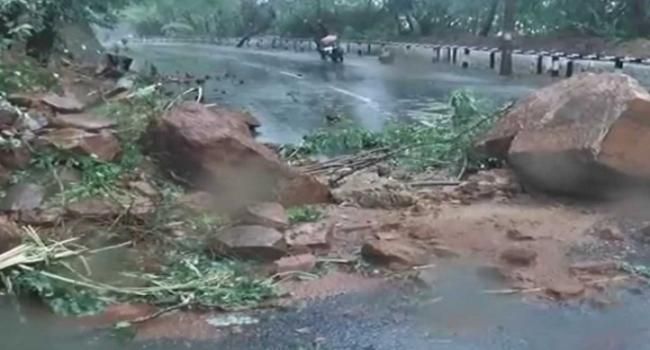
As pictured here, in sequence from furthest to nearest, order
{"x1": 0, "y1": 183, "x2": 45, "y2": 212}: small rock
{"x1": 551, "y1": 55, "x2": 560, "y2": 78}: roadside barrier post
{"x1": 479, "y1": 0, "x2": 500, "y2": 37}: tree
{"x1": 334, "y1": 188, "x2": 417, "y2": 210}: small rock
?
{"x1": 479, "y1": 0, "x2": 500, "y2": 37}: tree
{"x1": 551, "y1": 55, "x2": 560, "y2": 78}: roadside barrier post
{"x1": 334, "y1": 188, "x2": 417, "y2": 210}: small rock
{"x1": 0, "y1": 183, "x2": 45, "y2": 212}: small rock

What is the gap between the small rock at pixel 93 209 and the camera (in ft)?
22.9

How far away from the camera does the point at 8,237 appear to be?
6.18 meters

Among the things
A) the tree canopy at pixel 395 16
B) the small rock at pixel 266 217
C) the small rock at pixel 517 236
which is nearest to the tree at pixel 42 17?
the small rock at pixel 266 217

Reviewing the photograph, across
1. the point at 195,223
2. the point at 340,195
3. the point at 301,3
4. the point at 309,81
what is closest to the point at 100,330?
the point at 195,223

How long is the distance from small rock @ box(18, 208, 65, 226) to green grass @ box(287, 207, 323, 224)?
6.09 feet

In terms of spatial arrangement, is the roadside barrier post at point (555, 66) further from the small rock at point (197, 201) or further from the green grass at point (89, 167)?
the small rock at point (197, 201)

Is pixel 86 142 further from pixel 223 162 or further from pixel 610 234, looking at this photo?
pixel 610 234

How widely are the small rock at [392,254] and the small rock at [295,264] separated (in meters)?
0.41

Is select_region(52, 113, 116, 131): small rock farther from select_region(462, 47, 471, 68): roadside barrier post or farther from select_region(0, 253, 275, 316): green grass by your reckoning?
select_region(462, 47, 471, 68): roadside barrier post

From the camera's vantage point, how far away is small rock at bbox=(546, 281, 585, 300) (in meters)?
5.98

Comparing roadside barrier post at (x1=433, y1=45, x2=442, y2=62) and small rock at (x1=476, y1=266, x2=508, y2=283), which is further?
roadside barrier post at (x1=433, y1=45, x2=442, y2=62)

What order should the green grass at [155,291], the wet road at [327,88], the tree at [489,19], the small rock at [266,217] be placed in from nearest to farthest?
the green grass at [155,291] → the small rock at [266,217] → the wet road at [327,88] → the tree at [489,19]

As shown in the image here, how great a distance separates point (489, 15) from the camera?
128ft

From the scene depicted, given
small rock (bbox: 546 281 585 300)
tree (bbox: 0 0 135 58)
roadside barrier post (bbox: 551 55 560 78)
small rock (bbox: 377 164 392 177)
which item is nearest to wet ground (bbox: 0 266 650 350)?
small rock (bbox: 546 281 585 300)
